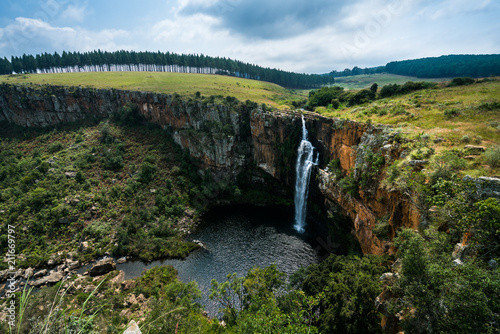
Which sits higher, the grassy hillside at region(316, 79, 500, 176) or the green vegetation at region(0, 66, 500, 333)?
the grassy hillside at region(316, 79, 500, 176)

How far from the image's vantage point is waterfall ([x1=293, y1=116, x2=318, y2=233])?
4328 cm

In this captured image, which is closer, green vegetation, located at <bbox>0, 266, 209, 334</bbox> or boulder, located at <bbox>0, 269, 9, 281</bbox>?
green vegetation, located at <bbox>0, 266, 209, 334</bbox>

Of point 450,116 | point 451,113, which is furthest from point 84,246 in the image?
point 451,113

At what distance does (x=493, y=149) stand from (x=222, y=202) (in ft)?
149

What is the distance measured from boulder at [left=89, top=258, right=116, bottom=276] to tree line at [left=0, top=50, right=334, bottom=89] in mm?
106457

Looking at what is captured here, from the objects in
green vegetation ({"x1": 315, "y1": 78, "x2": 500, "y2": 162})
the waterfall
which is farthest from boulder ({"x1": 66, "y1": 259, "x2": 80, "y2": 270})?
green vegetation ({"x1": 315, "y1": 78, "x2": 500, "y2": 162})

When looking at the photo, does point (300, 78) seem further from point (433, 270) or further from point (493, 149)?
point (433, 270)

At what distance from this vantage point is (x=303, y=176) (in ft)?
144

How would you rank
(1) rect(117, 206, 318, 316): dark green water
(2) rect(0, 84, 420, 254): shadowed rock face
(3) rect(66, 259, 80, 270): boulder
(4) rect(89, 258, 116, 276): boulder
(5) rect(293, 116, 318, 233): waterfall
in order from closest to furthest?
(2) rect(0, 84, 420, 254): shadowed rock face, (4) rect(89, 258, 116, 276): boulder, (1) rect(117, 206, 318, 316): dark green water, (3) rect(66, 259, 80, 270): boulder, (5) rect(293, 116, 318, 233): waterfall

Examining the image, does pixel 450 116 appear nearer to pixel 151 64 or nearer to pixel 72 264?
pixel 72 264

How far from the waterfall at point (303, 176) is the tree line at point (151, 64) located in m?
92.6

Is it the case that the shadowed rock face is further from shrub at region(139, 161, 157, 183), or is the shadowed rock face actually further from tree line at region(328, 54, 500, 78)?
tree line at region(328, 54, 500, 78)

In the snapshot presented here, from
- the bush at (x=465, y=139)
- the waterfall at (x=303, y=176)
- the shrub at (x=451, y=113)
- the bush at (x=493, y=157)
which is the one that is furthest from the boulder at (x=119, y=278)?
the shrub at (x=451, y=113)

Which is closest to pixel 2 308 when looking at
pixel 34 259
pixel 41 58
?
pixel 34 259
